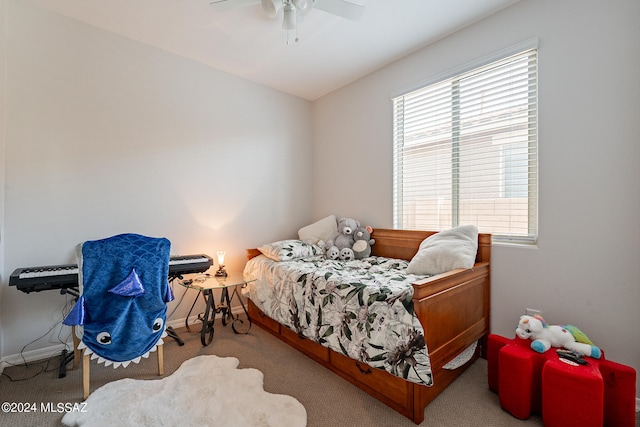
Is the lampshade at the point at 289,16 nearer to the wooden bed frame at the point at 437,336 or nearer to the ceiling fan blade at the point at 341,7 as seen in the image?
the ceiling fan blade at the point at 341,7

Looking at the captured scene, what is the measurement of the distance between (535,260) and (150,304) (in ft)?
8.69

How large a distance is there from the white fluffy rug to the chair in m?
0.19

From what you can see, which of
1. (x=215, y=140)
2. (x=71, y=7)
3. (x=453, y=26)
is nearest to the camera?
(x=71, y=7)

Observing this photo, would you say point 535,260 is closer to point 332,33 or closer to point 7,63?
point 332,33

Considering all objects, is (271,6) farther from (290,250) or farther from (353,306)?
(353,306)

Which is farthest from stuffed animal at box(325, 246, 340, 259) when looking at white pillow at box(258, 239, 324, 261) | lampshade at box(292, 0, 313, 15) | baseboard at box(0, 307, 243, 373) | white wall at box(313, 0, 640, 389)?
baseboard at box(0, 307, 243, 373)

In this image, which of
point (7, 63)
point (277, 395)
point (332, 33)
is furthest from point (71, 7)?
point (277, 395)

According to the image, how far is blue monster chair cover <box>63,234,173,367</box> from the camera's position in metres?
1.66

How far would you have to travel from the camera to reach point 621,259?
1.67 meters

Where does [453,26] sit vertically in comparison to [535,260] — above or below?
above

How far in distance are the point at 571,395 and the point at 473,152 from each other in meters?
1.72

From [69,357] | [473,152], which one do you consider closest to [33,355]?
[69,357]

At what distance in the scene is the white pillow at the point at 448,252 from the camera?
199 cm

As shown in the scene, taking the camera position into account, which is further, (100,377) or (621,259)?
(100,377)
